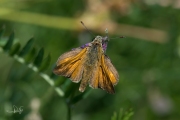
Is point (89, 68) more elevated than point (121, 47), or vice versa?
point (121, 47)

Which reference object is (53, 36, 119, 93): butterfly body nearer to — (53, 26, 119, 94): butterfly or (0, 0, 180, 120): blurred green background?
(53, 26, 119, 94): butterfly

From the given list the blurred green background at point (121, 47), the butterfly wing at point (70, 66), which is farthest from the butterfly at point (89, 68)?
the blurred green background at point (121, 47)

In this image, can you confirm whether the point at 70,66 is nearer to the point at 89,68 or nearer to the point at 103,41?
the point at 89,68

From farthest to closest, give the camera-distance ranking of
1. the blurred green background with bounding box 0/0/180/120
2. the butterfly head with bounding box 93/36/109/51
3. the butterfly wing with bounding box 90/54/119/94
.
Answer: the blurred green background with bounding box 0/0/180/120, the butterfly head with bounding box 93/36/109/51, the butterfly wing with bounding box 90/54/119/94

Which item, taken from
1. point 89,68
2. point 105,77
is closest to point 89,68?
point 89,68

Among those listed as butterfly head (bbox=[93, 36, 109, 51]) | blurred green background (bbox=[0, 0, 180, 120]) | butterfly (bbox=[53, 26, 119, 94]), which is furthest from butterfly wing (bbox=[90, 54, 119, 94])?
blurred green background (bbox=[0, 0, 180, 120])

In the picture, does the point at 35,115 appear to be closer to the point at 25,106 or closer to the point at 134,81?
the point at 25,106

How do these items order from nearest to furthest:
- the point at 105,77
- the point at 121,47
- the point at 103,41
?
the point at 105,77 → the point at 103,41 → the point at 121,47

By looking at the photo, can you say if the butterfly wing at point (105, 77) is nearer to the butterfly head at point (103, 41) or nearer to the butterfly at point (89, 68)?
the butterfly at point (89, 68)
